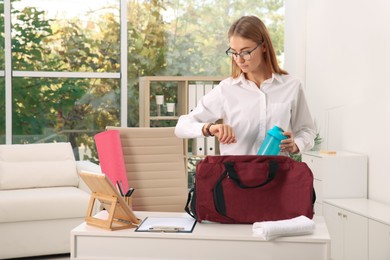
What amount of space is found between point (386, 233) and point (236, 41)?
77.8 inches

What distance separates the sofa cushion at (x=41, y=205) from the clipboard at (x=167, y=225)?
272cm

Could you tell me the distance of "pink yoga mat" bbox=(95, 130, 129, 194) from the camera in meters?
Result: 2.80

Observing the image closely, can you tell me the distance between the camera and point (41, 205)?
5168mm

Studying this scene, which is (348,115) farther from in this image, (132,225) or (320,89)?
(132,225)

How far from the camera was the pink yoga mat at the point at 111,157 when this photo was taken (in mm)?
2805

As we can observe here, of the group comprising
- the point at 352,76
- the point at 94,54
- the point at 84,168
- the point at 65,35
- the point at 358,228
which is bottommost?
the point at 358,228

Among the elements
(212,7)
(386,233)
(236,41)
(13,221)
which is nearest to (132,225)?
(236,41)

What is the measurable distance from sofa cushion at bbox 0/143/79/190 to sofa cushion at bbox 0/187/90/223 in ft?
0.78

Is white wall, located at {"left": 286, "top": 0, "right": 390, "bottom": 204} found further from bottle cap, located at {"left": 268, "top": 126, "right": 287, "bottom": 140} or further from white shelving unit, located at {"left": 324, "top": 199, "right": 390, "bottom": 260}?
bottle cap, located at {"left": 268, "top": 126, "right": 287, "bottom": 140}

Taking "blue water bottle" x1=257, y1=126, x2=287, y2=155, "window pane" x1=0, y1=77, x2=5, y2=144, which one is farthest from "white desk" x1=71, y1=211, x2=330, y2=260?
"window pane" x1=0, y1=77, x2=5, y2=144

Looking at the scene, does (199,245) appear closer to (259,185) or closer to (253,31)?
(259,185)

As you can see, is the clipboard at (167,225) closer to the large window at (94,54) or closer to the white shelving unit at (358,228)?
the white shelving unit at (358,228)

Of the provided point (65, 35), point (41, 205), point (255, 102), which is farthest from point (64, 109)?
point (255, 102)

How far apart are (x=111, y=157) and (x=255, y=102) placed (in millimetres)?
644
